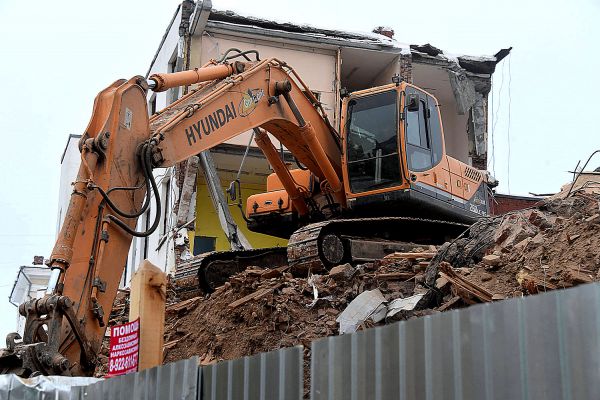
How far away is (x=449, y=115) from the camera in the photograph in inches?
1139

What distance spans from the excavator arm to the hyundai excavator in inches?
0.6

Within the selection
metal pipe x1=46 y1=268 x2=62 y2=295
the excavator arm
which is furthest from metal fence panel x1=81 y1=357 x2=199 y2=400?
metal pipe x1=46 y1=268 x2=62 y2=295

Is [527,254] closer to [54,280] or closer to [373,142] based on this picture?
[373,142]

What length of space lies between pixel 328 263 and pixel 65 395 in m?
6.85

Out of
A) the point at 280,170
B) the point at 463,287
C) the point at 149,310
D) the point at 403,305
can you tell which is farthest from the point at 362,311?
the point at 280,170

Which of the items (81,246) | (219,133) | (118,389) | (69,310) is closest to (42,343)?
(69,310)

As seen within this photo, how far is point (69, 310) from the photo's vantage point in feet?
30.0

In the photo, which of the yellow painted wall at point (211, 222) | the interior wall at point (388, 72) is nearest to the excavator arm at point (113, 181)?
the yellow painted wall at point (211, 222)

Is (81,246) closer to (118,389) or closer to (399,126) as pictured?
(118,389)

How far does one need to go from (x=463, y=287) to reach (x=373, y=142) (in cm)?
452

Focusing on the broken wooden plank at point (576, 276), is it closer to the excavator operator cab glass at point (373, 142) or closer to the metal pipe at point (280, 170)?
the excavator operator cab glass at point (373, 142)

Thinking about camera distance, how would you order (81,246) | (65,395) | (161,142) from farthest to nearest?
(161,142) → (81,246) → (65,395)

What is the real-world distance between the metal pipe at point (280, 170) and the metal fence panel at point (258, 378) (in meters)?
9.14

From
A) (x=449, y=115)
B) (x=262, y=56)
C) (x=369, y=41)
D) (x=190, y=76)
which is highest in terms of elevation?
(x=369, y=41)
